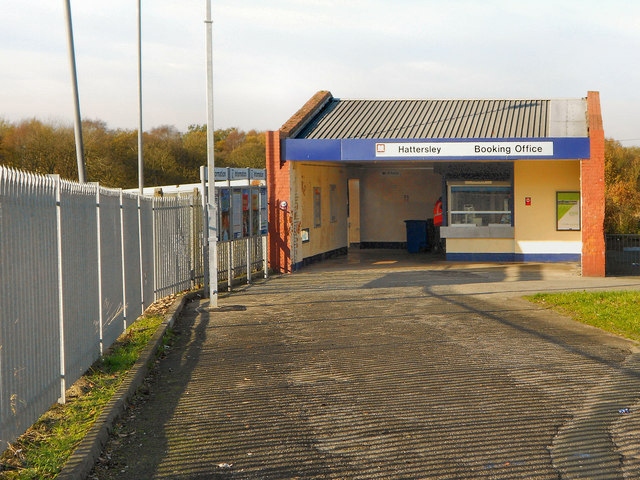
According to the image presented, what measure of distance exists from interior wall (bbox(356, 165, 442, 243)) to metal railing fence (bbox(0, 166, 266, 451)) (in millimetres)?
16737

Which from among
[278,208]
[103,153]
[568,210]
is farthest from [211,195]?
[103,153]

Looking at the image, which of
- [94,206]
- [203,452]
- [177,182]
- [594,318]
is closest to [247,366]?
[94,206]

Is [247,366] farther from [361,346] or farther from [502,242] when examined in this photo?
[502,242]

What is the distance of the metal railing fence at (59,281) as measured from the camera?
6.51 metres

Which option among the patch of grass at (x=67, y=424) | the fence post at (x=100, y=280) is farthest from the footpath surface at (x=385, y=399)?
the fence post at (x=100, y=280)

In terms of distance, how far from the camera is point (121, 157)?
45.2 metres

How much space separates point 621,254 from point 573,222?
223 cm

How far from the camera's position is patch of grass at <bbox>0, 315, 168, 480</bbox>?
6180mm

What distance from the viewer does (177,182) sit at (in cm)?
4959

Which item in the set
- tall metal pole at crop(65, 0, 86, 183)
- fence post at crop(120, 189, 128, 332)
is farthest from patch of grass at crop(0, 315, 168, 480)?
tall metal pole at crop(65, 0, 86, 183)

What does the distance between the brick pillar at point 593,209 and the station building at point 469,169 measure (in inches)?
0.9

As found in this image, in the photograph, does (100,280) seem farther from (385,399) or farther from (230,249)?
(230,249)

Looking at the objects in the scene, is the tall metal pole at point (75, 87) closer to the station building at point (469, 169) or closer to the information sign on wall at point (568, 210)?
the station building at point (469, 169)

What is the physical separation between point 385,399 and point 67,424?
279 cm
